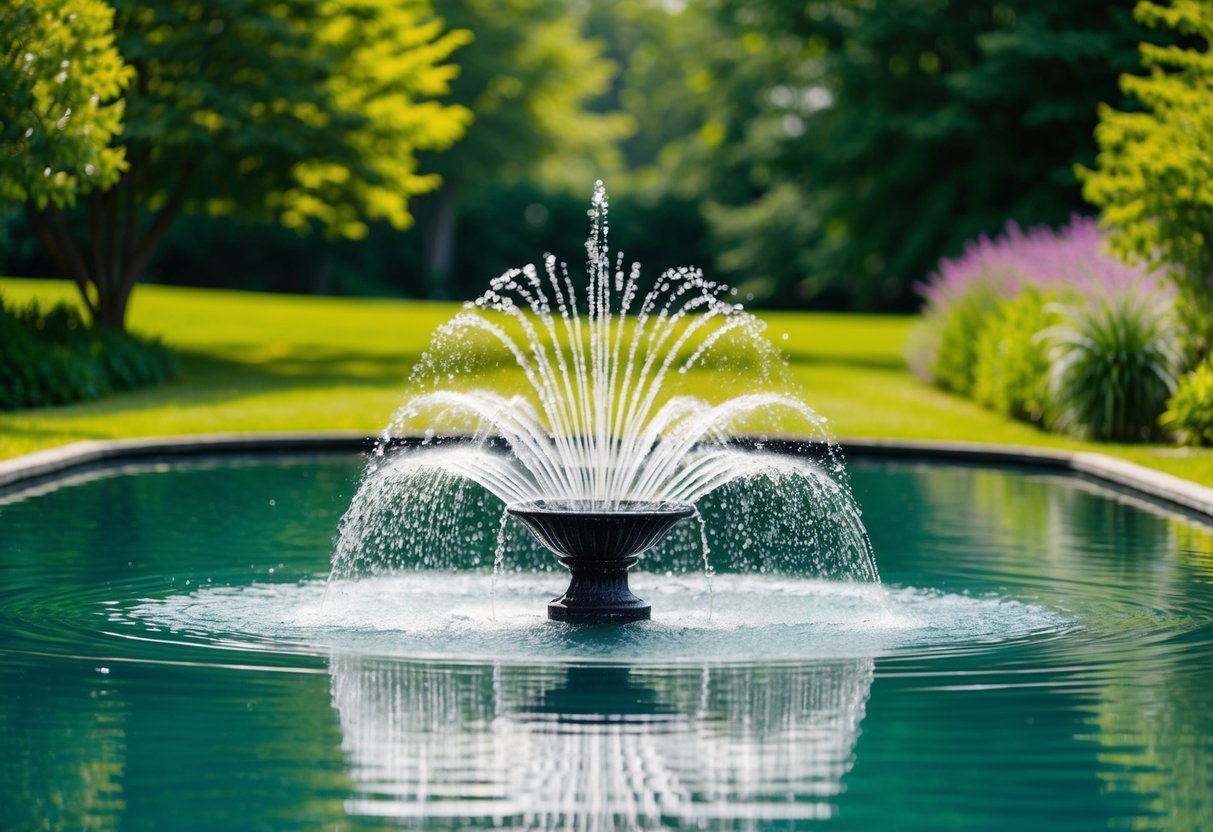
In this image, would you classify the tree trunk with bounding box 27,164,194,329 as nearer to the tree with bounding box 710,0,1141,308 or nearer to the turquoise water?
the tree with bounding box 710,0,1141,308

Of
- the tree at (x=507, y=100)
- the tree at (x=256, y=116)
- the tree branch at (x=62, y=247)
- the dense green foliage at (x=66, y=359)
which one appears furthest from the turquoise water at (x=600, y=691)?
the tree at (x=507, y=100)

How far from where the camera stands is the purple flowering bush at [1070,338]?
848 inches

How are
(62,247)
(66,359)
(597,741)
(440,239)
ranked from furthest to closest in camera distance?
(440,239) < (62,247) < (66,359) < (597,741)

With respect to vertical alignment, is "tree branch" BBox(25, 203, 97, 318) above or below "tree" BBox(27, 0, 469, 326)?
below

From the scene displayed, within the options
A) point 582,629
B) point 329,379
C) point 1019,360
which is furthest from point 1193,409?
point 329,379

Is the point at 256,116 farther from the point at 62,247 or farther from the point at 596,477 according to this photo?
the point at 596,477

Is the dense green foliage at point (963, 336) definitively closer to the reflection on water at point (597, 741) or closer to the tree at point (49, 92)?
the tree at point (49, 92)

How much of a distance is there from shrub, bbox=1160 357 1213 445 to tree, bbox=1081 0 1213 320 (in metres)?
1.16

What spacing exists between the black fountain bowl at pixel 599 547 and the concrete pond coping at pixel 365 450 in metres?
7.03

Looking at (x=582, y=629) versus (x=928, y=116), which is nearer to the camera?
(x=582, y=629)

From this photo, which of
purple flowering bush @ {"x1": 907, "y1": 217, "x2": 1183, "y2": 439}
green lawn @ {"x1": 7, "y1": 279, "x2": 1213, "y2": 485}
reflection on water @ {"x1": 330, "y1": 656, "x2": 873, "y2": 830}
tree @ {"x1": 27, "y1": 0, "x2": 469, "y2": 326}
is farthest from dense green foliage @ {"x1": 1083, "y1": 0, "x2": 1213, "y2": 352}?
reflection on water @ {"x1": 330, "y1": 656, "x2": 873, "y2": 830}

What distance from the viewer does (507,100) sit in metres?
60.8

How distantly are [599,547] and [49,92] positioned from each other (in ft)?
37.0

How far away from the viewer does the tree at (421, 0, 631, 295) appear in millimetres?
59812
